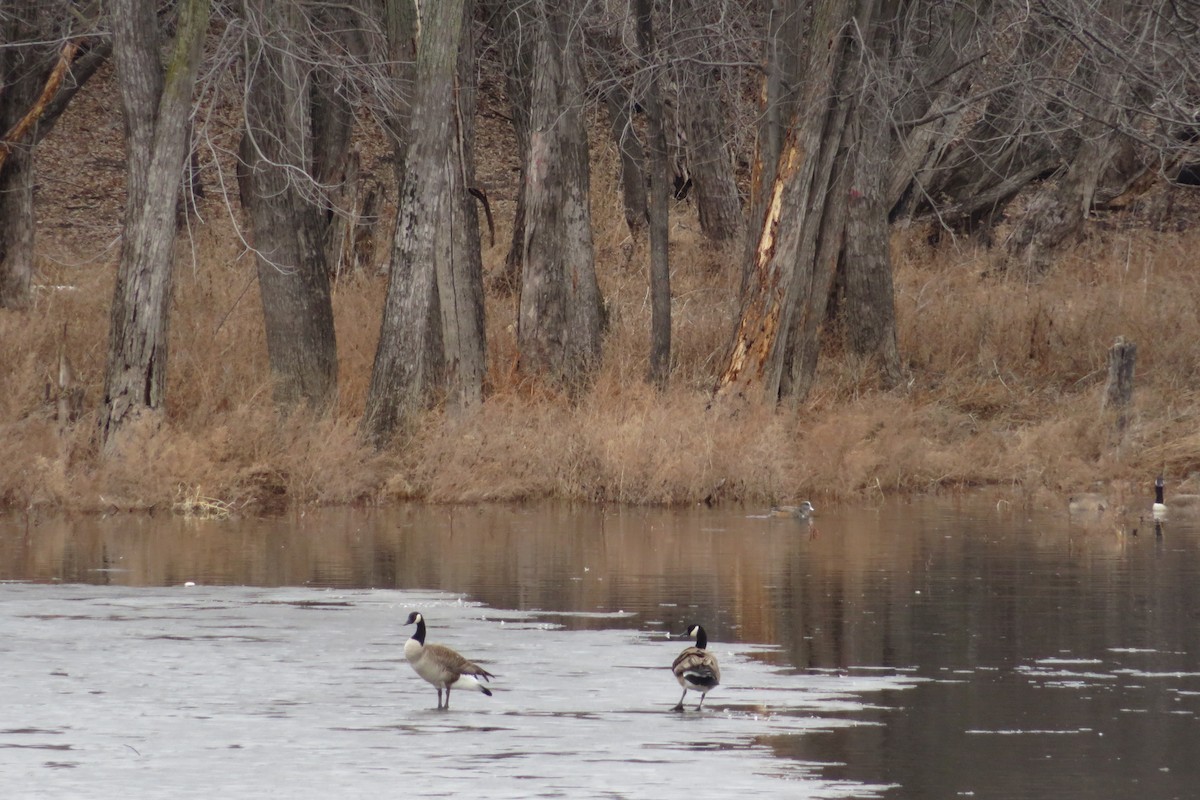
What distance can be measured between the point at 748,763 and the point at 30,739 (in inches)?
126

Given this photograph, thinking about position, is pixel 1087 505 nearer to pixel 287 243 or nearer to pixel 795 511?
pixel 795 511

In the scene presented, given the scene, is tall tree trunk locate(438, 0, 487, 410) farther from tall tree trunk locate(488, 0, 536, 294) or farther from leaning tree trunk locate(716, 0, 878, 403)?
tall tree trunk locate(488, 0, 536, 294)

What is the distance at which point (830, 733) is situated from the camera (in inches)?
336

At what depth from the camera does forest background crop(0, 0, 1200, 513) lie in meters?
19.9

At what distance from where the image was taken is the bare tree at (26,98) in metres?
25.2

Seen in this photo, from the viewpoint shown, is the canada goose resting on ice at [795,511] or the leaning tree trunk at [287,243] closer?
the canada goose resting on ice at [795,511]

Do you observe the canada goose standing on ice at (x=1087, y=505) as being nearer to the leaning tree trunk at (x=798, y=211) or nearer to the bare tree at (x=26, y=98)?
the leaning tree trunk at (x=798, y=211)

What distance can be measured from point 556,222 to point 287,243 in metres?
4.22

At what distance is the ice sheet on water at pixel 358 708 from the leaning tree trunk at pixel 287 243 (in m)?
9.73

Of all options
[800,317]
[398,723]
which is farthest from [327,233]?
[398,723]

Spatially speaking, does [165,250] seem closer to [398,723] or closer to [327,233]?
[327,233]

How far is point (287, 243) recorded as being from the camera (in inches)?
883

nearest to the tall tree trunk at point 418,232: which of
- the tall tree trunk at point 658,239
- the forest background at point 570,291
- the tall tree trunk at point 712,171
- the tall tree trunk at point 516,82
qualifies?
the forest background at point 570,291

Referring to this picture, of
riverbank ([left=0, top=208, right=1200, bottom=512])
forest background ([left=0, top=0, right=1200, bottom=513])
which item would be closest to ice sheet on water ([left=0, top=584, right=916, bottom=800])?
riverbank ([left=0, top=208, right=1200, bottom=512])
